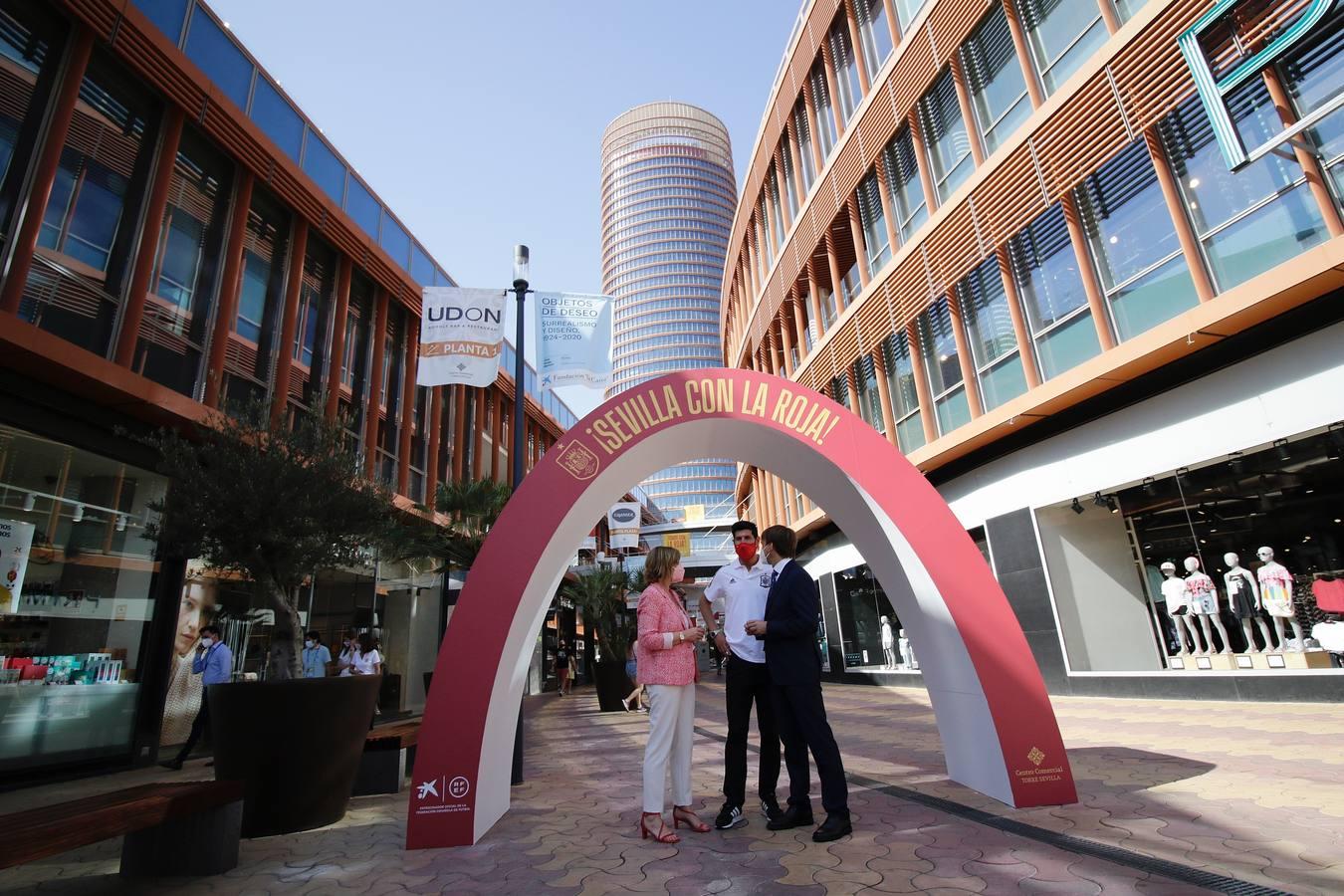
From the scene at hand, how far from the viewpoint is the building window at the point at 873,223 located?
47.6 feet

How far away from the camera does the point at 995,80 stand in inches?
449

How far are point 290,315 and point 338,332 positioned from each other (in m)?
1.48

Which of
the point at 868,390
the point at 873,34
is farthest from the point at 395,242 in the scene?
the point at 868,390

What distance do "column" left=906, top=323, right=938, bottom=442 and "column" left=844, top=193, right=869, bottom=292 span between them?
6.12 ft

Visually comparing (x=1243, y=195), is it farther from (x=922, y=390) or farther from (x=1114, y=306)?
(x=922, y=390)

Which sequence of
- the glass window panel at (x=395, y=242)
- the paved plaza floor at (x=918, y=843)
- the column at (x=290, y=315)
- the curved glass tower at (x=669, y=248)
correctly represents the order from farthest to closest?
1. the curved glass tower at (x=669, y=248)
2. the glass window panel at (x=395, y=242)
3. the column at (x=290, y=315)
4. the paved plaza floor at (x=918, y=843)

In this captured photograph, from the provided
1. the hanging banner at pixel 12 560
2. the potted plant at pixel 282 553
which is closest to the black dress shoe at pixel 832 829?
the potted plant at pixel 282 553

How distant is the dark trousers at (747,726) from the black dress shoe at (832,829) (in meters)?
0.49

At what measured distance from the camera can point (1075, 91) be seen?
9320 millimetres

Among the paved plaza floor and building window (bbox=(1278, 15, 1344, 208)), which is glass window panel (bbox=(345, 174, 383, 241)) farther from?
building window (bbox=(1278, 15, 1344, 208))

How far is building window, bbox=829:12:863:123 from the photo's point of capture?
15289mm

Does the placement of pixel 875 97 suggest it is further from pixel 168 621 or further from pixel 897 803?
pixel 168 621

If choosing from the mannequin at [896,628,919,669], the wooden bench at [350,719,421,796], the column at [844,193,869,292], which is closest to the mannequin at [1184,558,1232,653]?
the mannequin at [896,628,919,669]

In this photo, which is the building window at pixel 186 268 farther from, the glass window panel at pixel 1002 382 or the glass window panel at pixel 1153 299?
the glass window panel at pixel 1153 299
